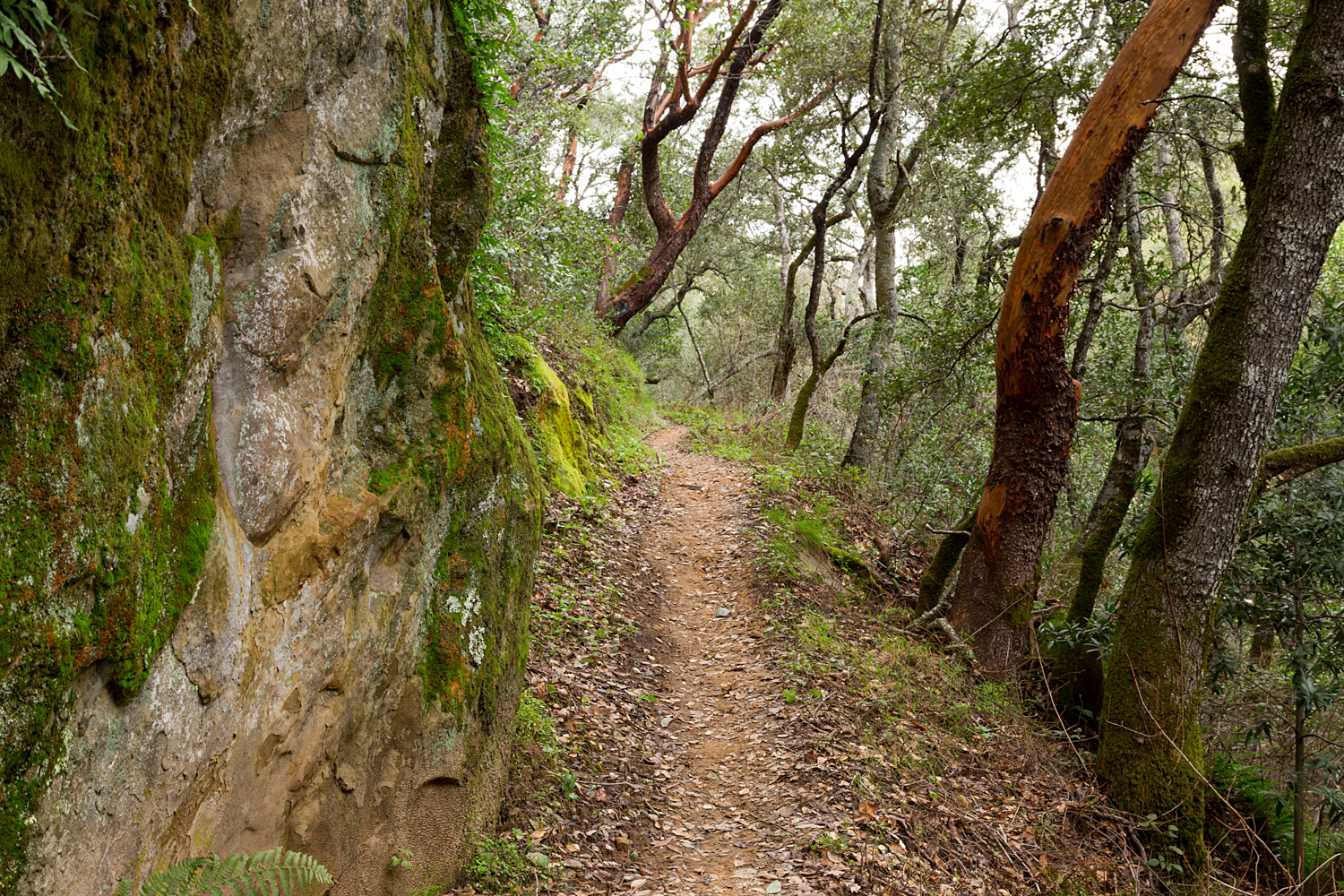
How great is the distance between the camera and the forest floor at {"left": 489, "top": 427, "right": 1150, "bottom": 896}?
4836 mm

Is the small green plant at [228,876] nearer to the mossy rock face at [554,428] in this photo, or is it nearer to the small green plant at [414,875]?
the small green plant at [414,875]

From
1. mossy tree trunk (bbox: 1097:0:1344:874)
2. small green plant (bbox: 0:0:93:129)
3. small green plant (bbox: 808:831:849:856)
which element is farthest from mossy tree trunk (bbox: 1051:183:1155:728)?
small green plant (bbox: 0:0:93:129)

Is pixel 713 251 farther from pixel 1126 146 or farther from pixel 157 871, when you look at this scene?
pixel 157 871

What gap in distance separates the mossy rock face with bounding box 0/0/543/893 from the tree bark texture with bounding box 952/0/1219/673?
Answer: 4704 millimetres

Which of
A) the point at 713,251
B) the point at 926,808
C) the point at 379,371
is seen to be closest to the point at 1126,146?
the point at 926,808

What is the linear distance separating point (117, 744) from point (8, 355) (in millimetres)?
1162

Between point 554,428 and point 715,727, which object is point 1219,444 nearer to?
point 715,727

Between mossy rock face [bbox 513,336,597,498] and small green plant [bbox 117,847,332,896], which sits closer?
small green plant [bbox 117,847,332,896]

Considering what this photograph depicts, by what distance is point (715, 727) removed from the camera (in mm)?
6582

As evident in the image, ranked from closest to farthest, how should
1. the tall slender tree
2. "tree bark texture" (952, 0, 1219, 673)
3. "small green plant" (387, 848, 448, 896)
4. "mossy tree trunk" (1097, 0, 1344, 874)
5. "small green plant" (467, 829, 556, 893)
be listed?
"small green plant" (387, 848, 448, 896)
"small green plant" (467, 829, 556, 893)
"mossy tree trunk" (1097, 0, 1344, 874)
"tree bark texture" (952, 0, 1219, 673)
the tall slender tree

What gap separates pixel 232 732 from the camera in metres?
2.83

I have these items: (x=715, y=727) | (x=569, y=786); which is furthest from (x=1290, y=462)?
(x=569, y=786)

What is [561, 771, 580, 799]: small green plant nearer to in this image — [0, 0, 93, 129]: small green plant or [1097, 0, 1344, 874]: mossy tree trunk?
[1097, 0, 1344, 874]: mossy tree trunk

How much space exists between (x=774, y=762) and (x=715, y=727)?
0.76 m
